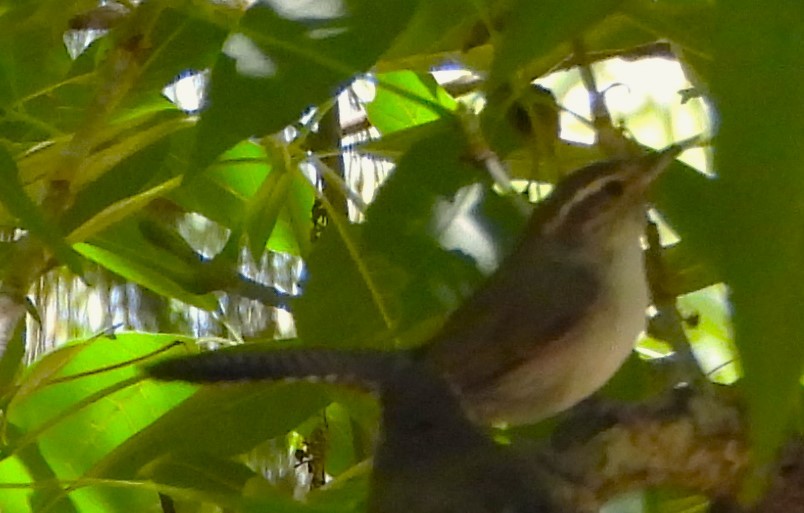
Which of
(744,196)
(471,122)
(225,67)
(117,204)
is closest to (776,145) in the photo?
(744,196)

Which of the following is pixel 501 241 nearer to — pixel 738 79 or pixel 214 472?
pixel 214 472

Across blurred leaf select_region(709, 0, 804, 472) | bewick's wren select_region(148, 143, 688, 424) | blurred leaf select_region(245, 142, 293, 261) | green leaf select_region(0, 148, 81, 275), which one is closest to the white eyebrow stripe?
bewick's wren select_region(148, 143, 688, 424)

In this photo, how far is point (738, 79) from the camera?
0.14 meters

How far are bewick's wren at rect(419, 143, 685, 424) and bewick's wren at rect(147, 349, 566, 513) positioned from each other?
221mm

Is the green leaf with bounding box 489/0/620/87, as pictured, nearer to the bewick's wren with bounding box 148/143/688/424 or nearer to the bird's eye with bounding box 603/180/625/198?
the bewick's wren with bounding box 148/143/688/424

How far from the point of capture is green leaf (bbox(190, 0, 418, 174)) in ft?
1.04

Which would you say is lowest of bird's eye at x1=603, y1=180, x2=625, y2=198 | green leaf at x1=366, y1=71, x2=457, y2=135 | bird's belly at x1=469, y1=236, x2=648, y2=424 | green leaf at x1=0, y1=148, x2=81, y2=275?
bird's belly at x1=469, y1=236, x2=648, y2=424

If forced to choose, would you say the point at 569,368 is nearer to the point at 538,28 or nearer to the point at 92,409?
the point at 92,409

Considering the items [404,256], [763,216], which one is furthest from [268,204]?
[763,216]

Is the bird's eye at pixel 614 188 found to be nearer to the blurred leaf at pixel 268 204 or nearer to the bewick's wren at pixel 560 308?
the bewick's wren at pixel 560 308

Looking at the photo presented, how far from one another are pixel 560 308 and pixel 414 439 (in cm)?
39

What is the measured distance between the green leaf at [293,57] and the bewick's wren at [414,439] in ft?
0.29

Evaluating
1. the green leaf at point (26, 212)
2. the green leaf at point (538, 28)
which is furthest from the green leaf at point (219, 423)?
the green leaf at point (538, 28)

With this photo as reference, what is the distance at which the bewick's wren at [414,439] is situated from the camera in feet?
0.76
